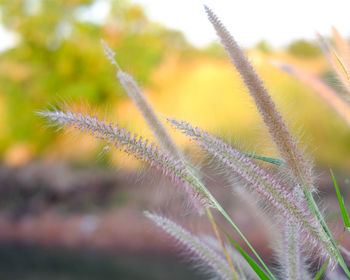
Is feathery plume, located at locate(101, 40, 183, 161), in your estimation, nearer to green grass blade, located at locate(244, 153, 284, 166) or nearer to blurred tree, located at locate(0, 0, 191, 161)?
green grass blade, located at locate(244, 153, 284, 166)

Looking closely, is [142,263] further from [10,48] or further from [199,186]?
[10,48]

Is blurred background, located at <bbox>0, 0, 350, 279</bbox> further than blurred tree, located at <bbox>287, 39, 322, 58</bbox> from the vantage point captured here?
No

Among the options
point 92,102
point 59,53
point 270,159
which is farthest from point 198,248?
point 59,53

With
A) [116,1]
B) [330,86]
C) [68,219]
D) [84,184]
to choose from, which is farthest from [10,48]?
[330,86]

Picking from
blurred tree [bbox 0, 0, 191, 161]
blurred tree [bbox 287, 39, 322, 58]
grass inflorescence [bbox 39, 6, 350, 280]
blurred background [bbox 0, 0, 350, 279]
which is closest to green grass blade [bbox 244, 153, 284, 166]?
grass inflorescence [bbox 39, 6, 350, 280]

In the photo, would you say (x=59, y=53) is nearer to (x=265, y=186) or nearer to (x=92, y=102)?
(x=92, y=102)

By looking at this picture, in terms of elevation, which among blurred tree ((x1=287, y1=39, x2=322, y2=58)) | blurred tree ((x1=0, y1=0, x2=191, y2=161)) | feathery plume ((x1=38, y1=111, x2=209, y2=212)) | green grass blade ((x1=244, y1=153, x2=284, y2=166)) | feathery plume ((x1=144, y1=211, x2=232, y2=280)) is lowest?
feathery plume ((x1=144, y1=211, x2=232, y2=280))
